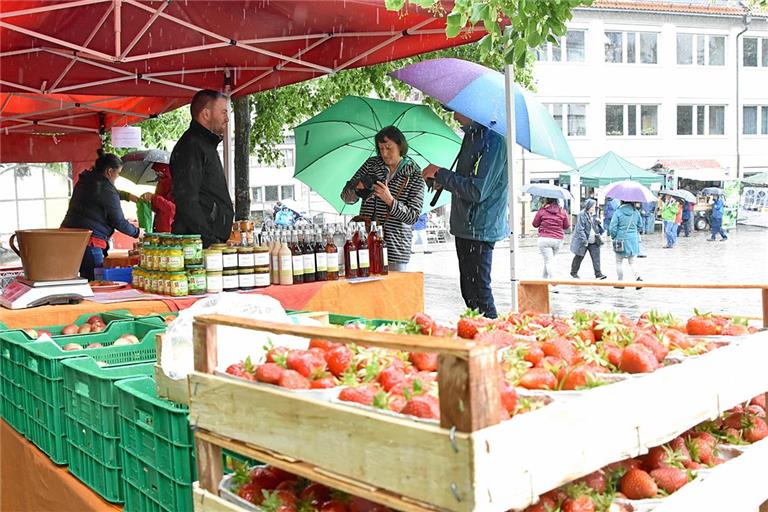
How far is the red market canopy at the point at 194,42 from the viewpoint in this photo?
23.1 ft

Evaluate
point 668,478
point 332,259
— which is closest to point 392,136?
point 332,259

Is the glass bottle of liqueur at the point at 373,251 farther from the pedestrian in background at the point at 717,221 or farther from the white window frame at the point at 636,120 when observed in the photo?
the white window frame at the point at 636,120

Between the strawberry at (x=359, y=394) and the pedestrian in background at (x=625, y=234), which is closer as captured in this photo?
the strawberry at (x=359, y=394)

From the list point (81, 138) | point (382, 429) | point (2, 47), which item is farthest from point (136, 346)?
point (81, 138)

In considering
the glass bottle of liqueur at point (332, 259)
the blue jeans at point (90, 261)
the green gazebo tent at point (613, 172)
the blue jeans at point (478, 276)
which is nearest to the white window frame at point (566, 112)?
the green gazebo tent at point (613, 172)

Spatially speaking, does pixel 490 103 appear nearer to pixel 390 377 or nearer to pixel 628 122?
pixel 390 377

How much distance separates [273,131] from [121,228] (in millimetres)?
5348

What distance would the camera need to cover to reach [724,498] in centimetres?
253

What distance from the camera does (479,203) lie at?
7012 millimetres

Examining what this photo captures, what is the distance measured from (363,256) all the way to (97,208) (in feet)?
14.6

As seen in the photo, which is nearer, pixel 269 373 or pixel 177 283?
pixel 269 373

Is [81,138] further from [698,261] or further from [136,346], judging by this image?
[698,261]

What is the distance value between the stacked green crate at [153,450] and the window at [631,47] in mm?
40681

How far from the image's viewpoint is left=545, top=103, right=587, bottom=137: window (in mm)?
40375
